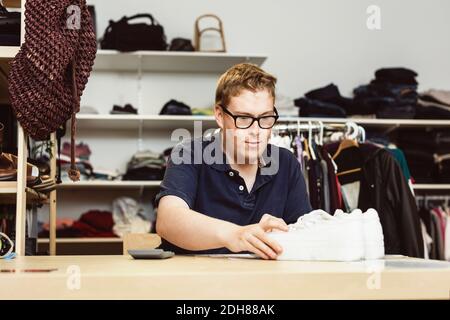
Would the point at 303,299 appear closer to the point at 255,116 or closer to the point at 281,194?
the point at 255,116

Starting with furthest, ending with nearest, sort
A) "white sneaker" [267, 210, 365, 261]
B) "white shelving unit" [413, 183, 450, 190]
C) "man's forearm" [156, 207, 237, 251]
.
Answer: "white shelving unit" [413, 183, 450, 190]
"man's forearm" [156, 207, 237, 251]
"white sneaker" [267, 210, 365, 261]

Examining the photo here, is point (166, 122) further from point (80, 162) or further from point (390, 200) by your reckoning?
point (390, 200)

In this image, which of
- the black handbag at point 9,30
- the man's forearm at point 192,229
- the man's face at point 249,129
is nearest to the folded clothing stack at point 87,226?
the black handbag at point 9,30

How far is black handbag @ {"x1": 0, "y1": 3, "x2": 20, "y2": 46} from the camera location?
6.50ft

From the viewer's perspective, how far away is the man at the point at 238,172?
5.48 feet

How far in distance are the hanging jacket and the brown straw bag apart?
5.83ft

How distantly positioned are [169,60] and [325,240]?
3.21 m

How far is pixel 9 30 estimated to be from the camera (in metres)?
2.00

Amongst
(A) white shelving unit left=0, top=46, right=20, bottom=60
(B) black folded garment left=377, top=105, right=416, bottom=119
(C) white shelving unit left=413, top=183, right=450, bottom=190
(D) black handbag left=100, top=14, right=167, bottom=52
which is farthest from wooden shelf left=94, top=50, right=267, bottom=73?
(A) white shelving unit left=0, top=46, right=20, bottom=60

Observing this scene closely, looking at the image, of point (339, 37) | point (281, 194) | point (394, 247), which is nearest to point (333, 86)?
point (339, 37)

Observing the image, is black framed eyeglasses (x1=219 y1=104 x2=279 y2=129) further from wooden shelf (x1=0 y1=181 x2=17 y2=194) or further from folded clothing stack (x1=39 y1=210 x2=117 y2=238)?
folded clothing stack (x1=39 y1=210 x2=117 y2=238)

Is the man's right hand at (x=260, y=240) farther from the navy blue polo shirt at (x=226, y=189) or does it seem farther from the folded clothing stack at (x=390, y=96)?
the folded clothing stack at (x=390, y=96)

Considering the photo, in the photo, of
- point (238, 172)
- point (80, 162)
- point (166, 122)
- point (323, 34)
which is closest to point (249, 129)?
point (238, 172)

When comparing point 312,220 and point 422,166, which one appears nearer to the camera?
point 312,220
